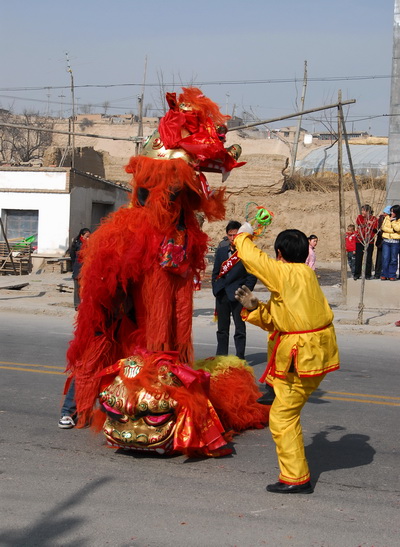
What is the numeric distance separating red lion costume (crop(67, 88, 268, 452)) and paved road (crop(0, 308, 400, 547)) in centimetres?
70

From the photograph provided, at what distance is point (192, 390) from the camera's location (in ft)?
18.6

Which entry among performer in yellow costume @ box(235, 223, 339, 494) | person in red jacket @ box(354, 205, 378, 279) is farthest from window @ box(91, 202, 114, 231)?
performer in yellow costume @ box(235, 223, 339, 494)

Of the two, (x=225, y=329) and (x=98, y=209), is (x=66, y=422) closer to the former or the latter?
Answer: (x=225, y=329)

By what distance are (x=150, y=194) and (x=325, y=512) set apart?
8.38ft

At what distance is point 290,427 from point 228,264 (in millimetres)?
4221

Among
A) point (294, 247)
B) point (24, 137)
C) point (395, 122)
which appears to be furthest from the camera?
point (24, 137)

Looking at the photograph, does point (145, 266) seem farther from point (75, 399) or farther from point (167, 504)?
point (167, 504)

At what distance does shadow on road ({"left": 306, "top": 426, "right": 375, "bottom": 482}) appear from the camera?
5.71m

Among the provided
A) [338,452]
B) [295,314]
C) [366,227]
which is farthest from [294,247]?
[366,227]

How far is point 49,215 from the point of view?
86.2 ft

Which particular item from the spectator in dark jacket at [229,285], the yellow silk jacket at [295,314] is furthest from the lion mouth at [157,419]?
the spectator in dark jacket at [229,285]

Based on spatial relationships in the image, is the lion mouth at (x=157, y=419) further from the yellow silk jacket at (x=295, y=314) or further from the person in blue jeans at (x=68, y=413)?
the person in blue jeans at (x=68, y=413)

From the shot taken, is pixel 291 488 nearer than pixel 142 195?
Yes

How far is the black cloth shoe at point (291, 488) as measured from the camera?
498 centimetres
